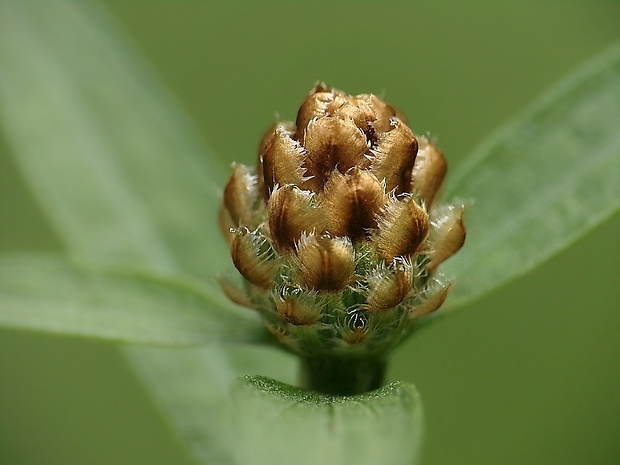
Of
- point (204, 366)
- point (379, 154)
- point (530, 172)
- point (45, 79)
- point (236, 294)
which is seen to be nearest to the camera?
point (379, 154)

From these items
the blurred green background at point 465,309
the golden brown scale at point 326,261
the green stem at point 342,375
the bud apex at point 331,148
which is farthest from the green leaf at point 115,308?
the blurred green background at point 465,309

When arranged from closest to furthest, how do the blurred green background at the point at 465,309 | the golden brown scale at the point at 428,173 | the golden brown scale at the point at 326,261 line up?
the golden brown scale at the point at 326,261 → the golden brown scale at the point at 428,173 → the blurred green background at the point at 465,309

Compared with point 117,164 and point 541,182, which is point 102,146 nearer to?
point 117,164

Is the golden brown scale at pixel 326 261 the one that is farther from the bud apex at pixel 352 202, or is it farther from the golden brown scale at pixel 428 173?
the golden brown scale at pixel 428 173

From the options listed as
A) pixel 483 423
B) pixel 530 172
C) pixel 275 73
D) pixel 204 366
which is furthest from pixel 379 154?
pixel 275 73

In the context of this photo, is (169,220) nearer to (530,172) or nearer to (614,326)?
(530,172)

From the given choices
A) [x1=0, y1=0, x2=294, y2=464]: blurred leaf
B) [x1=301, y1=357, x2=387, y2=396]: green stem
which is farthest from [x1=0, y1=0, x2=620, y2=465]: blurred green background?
[x1=301, y1=357, x2=387, y2=396]: green stem

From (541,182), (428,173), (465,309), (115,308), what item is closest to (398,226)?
(428,173)
